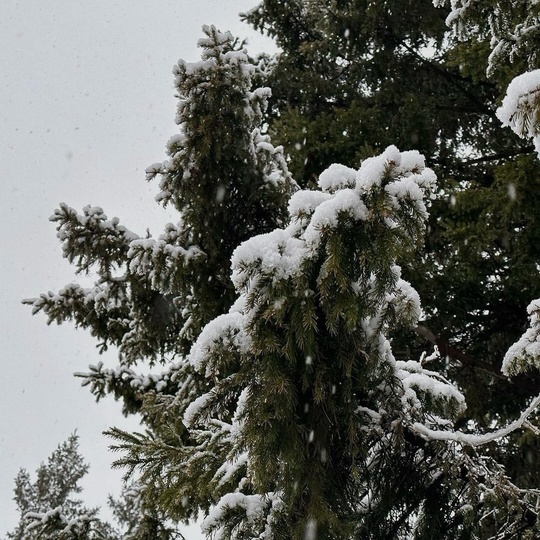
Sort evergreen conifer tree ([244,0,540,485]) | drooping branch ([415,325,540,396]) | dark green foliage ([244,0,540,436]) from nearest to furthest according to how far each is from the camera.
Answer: evergreen conifer tree ([244,0,540,485]) < dark green foliage ([244,0,540,436]) < drooping branch ([415,325,540,396])

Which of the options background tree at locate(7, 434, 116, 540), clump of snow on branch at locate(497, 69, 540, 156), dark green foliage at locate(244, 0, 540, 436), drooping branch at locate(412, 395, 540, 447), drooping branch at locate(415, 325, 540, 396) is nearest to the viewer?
clump of snow on branch at locate(497, 69, 540, 156)

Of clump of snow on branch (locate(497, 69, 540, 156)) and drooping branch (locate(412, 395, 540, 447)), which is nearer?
clump of snow on branch (locate(497, 69, 540, 156))

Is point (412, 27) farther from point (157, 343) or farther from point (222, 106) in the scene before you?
point (157, 343)

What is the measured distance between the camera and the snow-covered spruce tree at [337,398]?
85.0 inches

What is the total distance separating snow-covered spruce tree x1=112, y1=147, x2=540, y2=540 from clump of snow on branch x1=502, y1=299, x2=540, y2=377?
26cm

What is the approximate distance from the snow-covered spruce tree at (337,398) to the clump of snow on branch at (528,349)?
0.26 meters

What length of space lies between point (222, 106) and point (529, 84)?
3.49m

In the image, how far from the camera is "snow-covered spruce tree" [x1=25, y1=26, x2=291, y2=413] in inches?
204

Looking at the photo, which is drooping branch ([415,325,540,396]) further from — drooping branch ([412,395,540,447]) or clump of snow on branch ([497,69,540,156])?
clump of snow on branch ([497,69,540,156])

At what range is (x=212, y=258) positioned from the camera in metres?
5.43

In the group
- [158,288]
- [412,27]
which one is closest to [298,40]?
[412,27]

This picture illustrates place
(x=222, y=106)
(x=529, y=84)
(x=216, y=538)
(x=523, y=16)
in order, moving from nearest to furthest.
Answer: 1. (x=529, y=84)
2. (x=216, y=538)
3. (x=523, y=16)
4. (x=222, y=106)

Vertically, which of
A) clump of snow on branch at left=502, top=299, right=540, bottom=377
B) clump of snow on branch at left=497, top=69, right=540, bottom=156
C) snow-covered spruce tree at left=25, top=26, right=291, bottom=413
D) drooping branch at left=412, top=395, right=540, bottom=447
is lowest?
drooping branch at left=412, top=395, right=540, bottom=447

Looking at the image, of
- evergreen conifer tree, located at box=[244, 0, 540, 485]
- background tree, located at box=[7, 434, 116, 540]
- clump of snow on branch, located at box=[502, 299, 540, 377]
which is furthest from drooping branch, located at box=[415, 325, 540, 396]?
background tree, located at box=[7, 434, 116, 540]
